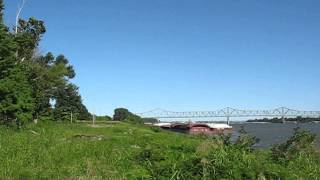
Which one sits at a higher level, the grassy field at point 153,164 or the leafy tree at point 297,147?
the leafy tree at point 297,147

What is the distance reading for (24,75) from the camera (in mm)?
45406

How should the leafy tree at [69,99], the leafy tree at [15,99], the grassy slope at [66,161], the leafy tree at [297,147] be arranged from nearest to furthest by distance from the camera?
the grassy slope at [66,161] → the leafy tree at [297,147] → the leafy tree at [15,99] → the leafy tree at [69,99]

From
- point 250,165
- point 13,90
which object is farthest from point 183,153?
point 13,90

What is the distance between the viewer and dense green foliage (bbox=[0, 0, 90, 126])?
135 ft

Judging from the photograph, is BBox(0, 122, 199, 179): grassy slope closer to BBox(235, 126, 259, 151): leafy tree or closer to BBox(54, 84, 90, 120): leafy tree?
BBox(235, 126, 259, 151): leafy tree

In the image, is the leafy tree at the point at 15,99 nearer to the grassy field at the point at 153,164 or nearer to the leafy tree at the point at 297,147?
the grassy field at the point at 153,164

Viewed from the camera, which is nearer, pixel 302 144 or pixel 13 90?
pixel 302 144

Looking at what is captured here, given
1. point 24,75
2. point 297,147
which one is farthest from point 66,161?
point 24,75

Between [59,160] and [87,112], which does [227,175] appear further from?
[87,112]

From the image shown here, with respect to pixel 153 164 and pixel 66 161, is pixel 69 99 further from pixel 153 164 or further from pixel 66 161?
pixel 153 164

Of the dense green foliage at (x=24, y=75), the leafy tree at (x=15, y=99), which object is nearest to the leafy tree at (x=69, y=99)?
→ the dense green foliage at (x=24, y=75)

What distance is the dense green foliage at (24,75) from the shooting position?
41.2 metres

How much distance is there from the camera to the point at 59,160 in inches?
747

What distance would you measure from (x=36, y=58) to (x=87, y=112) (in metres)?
43.6
